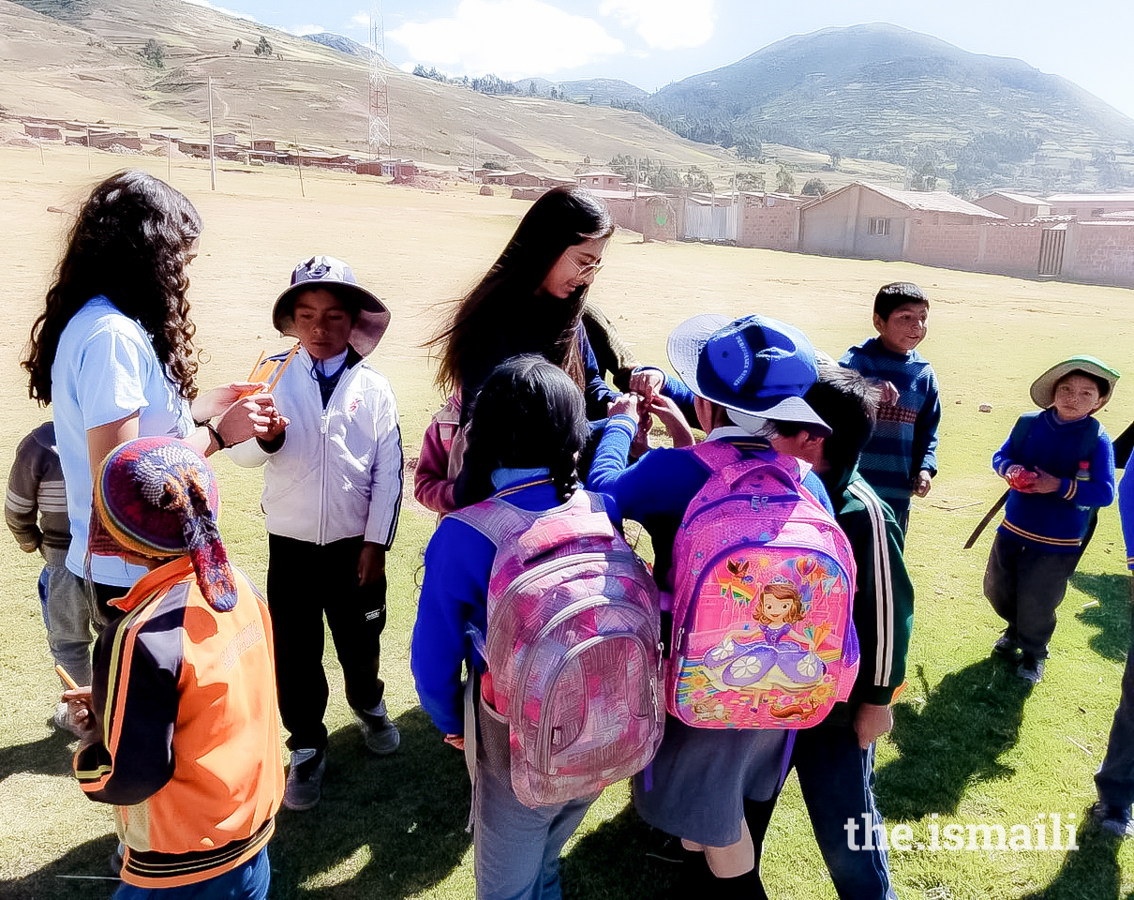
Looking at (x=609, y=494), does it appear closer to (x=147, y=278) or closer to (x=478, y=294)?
(x=478, y=294)

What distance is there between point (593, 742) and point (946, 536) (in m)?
4.99

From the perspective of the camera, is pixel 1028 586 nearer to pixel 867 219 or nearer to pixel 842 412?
pixel 842 412

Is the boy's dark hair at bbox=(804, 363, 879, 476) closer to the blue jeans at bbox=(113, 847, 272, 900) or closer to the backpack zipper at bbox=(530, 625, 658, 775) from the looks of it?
the backpack zipper at bbox=(530, 625, 658, 775)

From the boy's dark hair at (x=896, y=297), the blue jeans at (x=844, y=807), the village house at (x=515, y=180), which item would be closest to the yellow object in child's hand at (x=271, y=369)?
the blue jeans at (x=844, y=807)

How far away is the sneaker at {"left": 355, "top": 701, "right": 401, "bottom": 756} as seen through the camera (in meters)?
3.25

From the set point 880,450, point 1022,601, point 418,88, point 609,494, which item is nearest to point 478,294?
point 609,494

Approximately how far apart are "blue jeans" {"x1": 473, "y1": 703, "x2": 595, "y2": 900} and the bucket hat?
154 centimetres

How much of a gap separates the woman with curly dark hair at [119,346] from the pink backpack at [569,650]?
3.83ft

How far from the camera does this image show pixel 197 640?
67.6 inches

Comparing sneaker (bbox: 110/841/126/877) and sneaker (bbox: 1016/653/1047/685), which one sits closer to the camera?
sneaker (bbox: 110/841/126/877)

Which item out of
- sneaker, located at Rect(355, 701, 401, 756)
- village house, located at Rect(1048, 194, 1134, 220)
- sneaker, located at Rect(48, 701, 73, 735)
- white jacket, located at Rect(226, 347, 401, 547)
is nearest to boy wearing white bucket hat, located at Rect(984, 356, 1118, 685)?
white jacket, located at Rect(226, 347, 401, 547)

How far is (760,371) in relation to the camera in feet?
6.19

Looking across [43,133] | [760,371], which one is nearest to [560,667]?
[760,371]

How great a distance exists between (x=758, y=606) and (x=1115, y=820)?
223 cm
